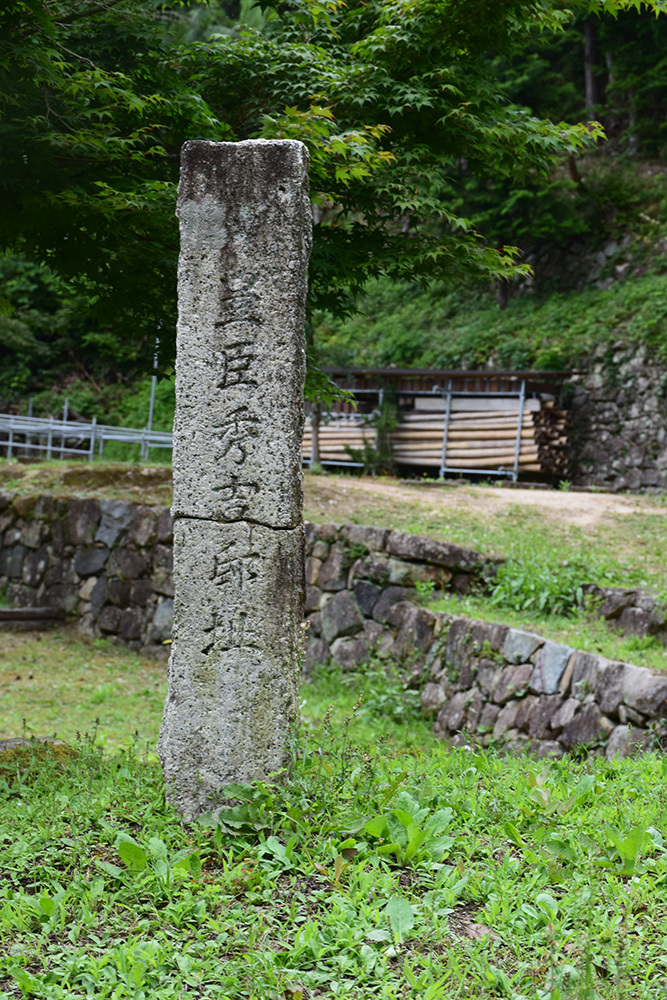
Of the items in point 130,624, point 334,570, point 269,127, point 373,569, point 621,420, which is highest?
point 269,127

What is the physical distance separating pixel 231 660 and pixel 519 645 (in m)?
4.40

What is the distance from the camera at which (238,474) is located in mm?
4035

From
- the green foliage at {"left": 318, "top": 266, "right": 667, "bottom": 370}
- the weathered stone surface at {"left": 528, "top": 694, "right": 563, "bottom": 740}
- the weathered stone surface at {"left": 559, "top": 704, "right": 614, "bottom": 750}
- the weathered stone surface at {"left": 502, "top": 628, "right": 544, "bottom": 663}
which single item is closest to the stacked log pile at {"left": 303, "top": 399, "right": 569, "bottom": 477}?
the green foliage at {"left": 318, "top": 266, "right": 667, "bottom": 370}

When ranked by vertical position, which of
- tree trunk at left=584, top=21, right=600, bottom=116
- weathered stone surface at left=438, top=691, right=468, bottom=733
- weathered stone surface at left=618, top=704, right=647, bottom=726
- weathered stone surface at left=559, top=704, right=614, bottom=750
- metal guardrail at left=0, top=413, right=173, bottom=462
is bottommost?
weathered stone surface at left=438, top=691, right=468, bottom=733

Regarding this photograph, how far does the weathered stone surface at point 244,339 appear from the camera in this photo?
4035 millimetres

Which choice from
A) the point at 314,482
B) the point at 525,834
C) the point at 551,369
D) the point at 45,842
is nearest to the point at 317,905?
the point at 525,834

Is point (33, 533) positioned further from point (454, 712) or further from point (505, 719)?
point (505, 719)

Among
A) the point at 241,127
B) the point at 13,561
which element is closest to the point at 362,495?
the point at 13,561

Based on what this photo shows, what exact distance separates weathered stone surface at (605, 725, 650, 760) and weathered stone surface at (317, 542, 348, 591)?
4.71m

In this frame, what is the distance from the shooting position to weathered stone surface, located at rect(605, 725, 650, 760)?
6117 millimetres

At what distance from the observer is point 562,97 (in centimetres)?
2539

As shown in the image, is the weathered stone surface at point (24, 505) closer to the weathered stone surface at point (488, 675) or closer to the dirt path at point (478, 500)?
the dirt path at point (478, 500)

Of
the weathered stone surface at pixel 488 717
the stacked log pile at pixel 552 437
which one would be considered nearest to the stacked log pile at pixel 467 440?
the stacked log pile at pixel 552 437

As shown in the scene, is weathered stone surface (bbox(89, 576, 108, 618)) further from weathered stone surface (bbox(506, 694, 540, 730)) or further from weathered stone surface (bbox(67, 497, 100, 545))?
weathered stone surface (bbox(506, 694, 540, 730))
